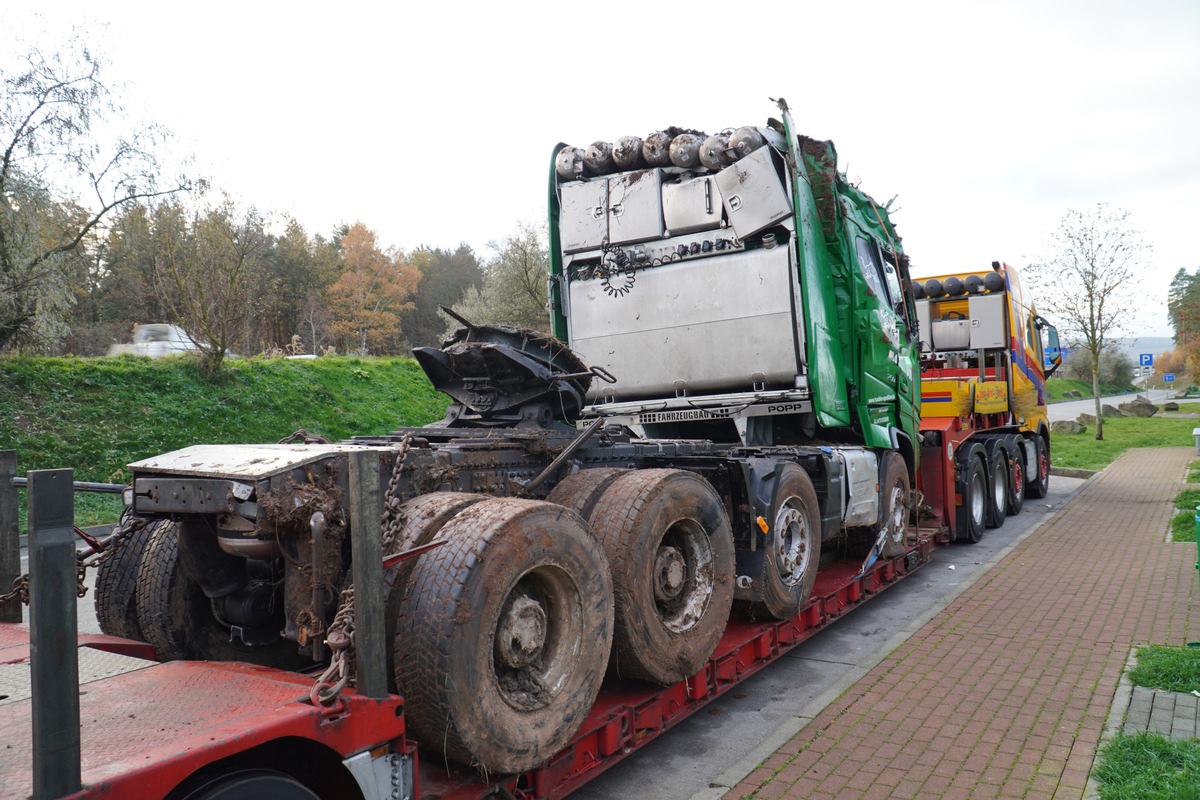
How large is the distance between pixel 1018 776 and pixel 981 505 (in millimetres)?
7674

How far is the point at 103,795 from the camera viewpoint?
6.77ft

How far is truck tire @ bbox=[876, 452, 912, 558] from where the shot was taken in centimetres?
779

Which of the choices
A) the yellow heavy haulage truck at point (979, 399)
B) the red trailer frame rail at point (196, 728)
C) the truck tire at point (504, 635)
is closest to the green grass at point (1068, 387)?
the yellow heavy haulage truck at point (979, 399)

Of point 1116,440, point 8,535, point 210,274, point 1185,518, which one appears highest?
point 210,274

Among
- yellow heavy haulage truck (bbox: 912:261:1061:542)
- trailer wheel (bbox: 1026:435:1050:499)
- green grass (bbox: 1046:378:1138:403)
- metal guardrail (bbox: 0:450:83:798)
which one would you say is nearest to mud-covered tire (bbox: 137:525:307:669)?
metal guardrail (bbox: 0:450:83:798)

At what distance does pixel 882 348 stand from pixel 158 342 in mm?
19389

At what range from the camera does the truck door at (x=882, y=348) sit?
741cm

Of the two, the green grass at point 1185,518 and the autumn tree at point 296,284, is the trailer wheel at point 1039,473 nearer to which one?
the green grass at point 1185,518

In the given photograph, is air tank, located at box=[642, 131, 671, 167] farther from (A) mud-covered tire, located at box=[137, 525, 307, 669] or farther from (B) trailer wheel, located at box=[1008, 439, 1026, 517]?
(B) trailer wheel, located at box=[1008, 439, 1026, 517]

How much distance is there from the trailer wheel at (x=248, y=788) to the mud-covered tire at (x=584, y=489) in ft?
6.86

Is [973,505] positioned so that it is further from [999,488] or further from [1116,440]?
[1116,440]

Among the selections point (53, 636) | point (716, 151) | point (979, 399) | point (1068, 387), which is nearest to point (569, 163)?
point (716, 151)

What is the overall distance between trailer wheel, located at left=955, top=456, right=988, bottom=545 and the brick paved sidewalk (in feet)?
2.92

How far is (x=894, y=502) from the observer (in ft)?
26.3
